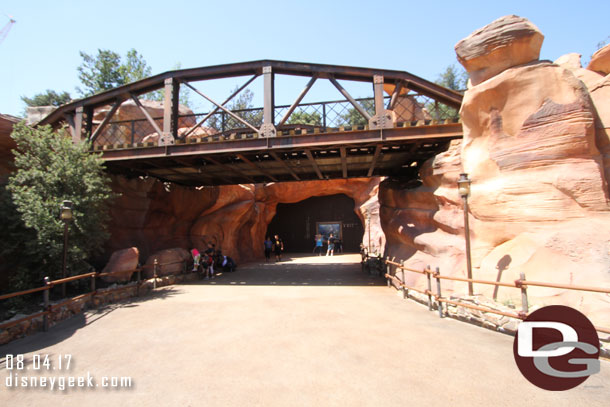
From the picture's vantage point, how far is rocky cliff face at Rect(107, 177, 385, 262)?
42.9 feet

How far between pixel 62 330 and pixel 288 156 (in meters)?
8.29

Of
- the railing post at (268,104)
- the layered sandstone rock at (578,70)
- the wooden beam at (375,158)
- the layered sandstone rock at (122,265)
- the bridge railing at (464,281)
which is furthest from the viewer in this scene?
the layered sandstone rock at (122,265)

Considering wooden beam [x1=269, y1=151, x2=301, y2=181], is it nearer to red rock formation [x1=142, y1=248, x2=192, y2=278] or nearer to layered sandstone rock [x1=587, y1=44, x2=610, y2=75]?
red rock formation [x1=142, y1=248, x2=192, y2=278]

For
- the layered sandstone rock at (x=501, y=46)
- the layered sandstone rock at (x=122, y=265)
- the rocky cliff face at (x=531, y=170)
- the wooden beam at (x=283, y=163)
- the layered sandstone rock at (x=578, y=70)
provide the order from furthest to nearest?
the wooden beam at (x=283, y=163) < the layered sandstone rock at (x=122, y=265) < the layered sandstone rock at (x=578, y=70) < the layered sandstone rock at (x=501, y=46) < the rocky cliff face at (x=531, y=170)

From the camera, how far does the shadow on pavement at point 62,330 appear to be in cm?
508

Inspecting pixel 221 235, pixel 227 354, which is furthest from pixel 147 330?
pixel 221 235

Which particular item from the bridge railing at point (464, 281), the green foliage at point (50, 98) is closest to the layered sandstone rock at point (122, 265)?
the bridge railing at point (464, 281)

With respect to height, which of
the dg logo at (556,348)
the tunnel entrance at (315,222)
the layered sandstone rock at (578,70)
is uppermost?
the layered sandstone rock at (578,70)

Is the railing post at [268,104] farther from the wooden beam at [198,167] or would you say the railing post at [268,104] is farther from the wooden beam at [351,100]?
the wooden beam at [198,167]

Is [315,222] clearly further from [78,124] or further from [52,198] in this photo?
[52,198]

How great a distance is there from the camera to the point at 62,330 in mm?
6055

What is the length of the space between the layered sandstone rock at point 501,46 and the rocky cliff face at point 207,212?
1366 cm

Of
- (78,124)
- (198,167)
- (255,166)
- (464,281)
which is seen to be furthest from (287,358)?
(78,124)

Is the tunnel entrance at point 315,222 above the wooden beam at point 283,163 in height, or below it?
below
